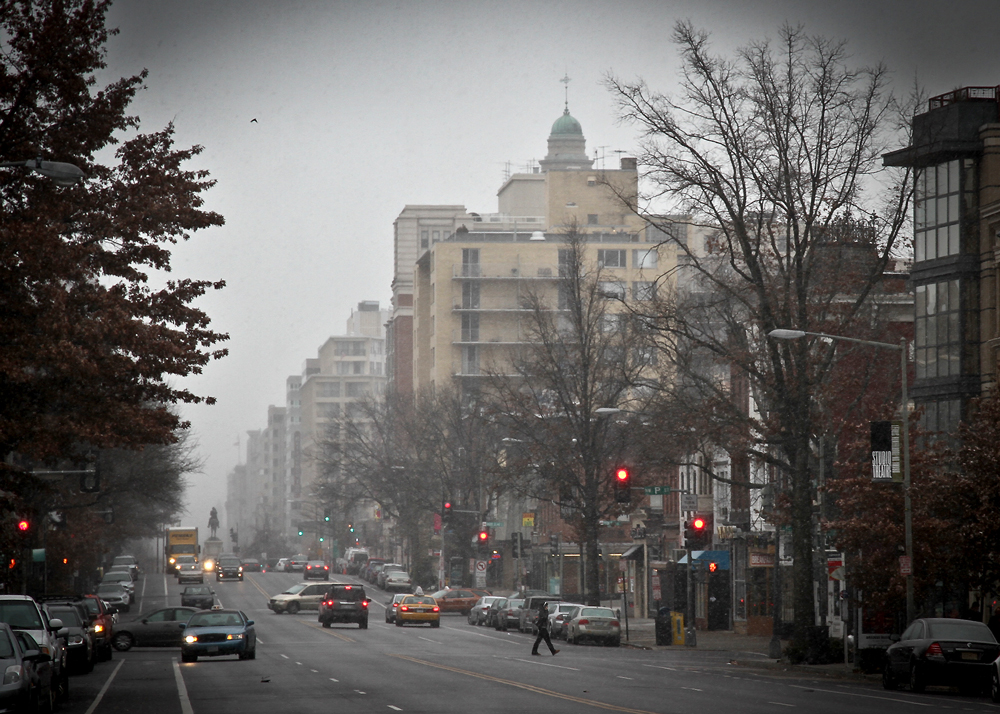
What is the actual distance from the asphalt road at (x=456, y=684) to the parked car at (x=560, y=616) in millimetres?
5065

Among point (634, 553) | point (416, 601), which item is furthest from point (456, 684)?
point (634, 553)

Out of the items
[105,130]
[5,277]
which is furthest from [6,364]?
[105,130]

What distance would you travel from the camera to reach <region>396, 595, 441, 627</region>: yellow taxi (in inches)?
2362

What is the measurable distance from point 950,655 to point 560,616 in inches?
1055

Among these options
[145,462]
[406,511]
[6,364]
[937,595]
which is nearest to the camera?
[6,364]

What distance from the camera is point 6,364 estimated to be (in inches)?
943

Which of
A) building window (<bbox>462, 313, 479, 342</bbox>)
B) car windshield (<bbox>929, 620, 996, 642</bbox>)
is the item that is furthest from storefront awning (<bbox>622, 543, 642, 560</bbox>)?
building window (<bbox>462, 313, 479, 342</bbox>)

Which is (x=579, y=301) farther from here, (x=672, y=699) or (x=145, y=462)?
(x=672, y=699)

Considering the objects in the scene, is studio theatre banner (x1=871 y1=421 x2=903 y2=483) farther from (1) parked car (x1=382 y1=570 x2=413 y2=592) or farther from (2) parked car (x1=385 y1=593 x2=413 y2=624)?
(1) parked car (x1=382 y1=570 x2=413 y2=592)

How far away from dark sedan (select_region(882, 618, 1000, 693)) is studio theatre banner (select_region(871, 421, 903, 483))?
542 centimetres

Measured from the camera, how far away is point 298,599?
71.3 metres

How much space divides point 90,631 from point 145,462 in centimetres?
3493

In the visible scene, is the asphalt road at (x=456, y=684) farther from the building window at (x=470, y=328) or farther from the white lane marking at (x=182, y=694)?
the building window at (x=470, y=328)

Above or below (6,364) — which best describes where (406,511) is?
below
